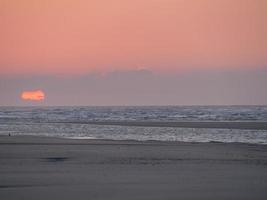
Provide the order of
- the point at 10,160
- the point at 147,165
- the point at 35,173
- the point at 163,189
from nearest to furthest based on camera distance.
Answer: the point at 163,189
the point at 35,173
the point at 147,165
the point at 10,160

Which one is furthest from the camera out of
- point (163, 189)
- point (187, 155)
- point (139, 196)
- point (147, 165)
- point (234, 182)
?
point (187, 155)

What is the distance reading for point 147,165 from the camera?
48.9ft

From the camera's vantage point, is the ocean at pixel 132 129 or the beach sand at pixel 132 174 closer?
the beach sand at pixel 132 174

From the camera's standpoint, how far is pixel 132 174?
1284 centimetres

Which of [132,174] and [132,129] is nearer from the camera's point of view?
[132,174]

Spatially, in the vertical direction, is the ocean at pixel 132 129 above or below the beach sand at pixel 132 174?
below

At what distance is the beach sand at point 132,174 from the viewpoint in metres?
10.2

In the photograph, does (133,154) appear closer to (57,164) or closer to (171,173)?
(57,164)

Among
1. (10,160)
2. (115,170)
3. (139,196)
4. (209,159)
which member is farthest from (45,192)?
(209,159)

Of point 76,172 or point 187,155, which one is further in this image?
point 187,155

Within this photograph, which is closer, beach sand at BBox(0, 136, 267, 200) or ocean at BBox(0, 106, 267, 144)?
beach sand at BBox(0, 136, 267, 200)

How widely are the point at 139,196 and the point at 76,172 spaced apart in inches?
150

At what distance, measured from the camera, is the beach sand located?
10164 millimetres

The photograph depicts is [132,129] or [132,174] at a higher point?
[132,174]
